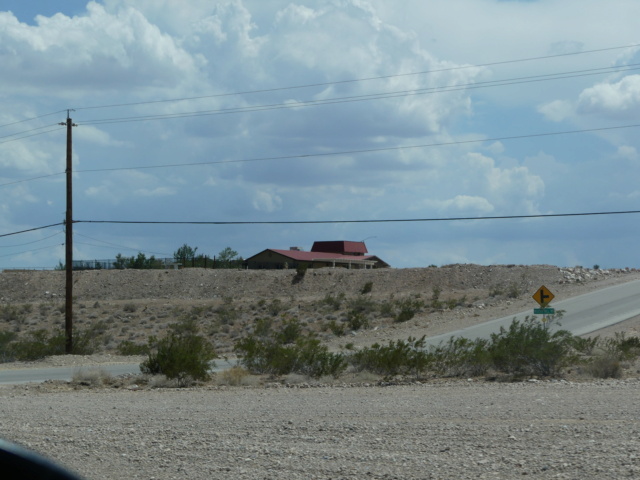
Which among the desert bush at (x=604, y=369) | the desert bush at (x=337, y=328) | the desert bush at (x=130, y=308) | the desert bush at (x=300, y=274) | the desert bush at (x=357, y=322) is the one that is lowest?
the desert bush at (x=604, y=369)

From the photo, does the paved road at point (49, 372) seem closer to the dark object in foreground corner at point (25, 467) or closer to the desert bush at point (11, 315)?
the dark object in foreground corner at point (25, 467)

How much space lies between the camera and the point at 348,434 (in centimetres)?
1230

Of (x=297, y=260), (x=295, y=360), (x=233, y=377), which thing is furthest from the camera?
(x=297, y=260)

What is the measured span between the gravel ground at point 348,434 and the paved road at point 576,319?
1042 cm

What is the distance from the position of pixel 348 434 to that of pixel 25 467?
32.3 feet

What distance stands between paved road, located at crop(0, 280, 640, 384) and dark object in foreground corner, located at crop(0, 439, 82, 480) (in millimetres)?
24852

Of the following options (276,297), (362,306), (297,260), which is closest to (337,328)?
(362,306)

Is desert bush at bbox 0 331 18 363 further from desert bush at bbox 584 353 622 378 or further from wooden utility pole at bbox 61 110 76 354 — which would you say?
desert bush at bbox 584 353 622 378

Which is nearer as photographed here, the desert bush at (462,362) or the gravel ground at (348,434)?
the gravel ground at (348,434)

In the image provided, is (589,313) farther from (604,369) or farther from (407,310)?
(604,369)

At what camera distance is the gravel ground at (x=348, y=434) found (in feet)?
32.8

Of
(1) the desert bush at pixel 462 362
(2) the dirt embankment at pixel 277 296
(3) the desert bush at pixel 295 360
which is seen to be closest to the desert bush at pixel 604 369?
(1) the desert bush at pixel 462 362

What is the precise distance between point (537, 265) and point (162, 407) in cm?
6758

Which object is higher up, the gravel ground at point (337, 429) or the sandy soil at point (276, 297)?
the sandy soil at point (276, 297)
